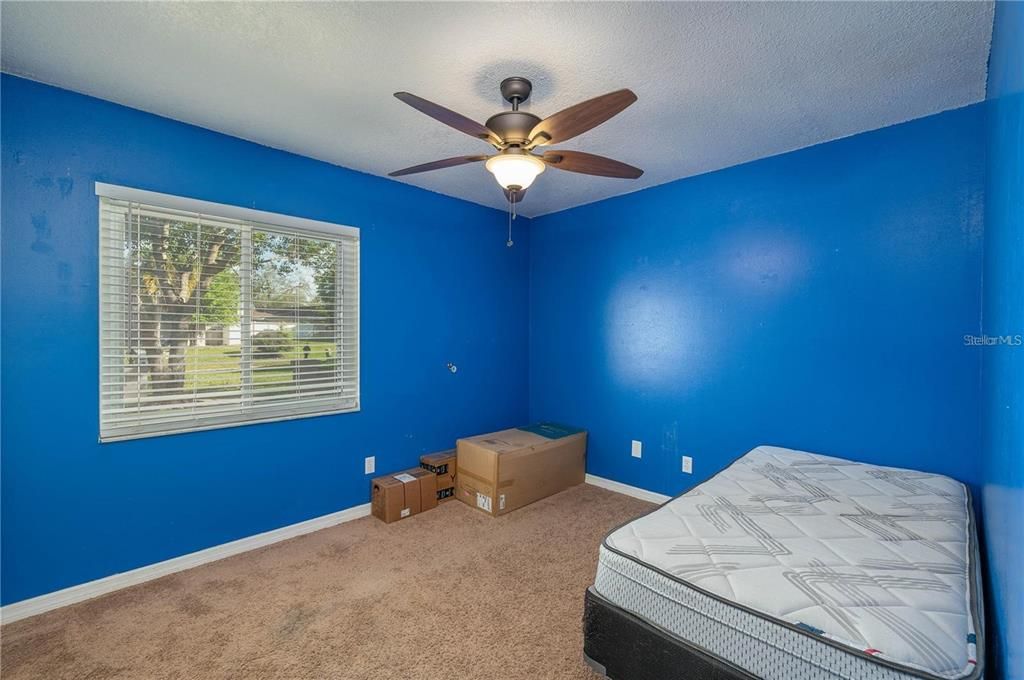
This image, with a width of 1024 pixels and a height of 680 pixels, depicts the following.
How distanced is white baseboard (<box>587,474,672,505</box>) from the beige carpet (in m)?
0.81

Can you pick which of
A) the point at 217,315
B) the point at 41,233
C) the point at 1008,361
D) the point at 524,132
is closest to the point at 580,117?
the point at 524,132

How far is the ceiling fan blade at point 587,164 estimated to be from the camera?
1.94 meters

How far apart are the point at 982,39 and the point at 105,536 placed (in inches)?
170

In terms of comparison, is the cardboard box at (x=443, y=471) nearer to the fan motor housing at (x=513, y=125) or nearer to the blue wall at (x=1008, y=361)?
the fan motor housing at (x=513, y=125)

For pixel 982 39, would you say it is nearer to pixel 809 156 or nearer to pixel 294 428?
pixel 809 156

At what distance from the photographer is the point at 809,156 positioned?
2.57 metres

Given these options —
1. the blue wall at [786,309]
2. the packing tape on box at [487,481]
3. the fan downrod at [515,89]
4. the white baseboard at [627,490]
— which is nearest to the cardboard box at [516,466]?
the packing tape on box at [487,481]

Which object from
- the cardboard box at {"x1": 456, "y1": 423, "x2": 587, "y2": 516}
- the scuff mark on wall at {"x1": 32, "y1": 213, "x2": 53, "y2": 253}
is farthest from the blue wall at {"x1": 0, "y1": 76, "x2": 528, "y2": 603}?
the cardboard box at {"x1": 456, "y1": 423, "x2": 587, "y2": 516}

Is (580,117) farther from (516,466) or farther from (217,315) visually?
(516,466)

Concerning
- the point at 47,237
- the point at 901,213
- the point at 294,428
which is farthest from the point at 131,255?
the point at 901,213

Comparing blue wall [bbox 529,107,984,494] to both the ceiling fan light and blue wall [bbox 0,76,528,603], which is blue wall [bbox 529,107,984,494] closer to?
blue wall [bbox 0,76,528,603]

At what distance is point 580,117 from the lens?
5.34ft

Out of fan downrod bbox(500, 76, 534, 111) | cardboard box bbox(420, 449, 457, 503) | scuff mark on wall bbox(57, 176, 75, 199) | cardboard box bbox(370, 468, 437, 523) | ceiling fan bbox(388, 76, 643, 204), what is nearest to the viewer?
ceiling fan bbox(388, 76, 643, 204)

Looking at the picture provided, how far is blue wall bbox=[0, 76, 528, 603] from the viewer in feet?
6.34
